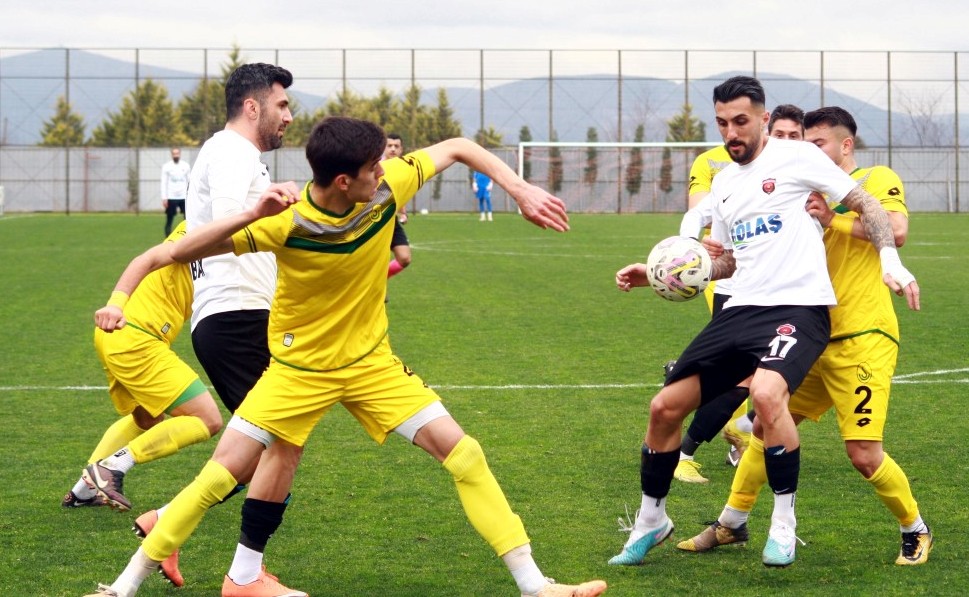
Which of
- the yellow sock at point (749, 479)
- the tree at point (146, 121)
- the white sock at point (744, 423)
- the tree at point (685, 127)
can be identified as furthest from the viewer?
the tree at point (685, 127)

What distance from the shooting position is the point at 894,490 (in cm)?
556

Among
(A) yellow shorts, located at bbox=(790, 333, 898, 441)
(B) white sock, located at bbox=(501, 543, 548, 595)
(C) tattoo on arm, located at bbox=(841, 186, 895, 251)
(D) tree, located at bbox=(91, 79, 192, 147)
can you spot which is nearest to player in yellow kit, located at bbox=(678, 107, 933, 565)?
(A) yellow shorts, located at bbox=(790, 333, 898, 441)

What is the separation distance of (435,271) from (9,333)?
849 centimetres

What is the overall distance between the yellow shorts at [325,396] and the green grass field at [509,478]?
0.82 m

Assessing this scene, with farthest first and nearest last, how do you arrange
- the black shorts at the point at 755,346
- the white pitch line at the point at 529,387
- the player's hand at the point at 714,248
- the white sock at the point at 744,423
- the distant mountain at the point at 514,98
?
the distant mountain at the point at 514,98
the white pitch line at the point at 529,387
the white sock at the point at 744,423
the player's hand at the point at 714,248
the black shorts at the point at 755,346

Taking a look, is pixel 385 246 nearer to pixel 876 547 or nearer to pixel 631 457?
pixel 876 547

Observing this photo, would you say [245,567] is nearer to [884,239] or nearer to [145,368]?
[145,368]

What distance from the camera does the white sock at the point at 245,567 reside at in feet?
16.5

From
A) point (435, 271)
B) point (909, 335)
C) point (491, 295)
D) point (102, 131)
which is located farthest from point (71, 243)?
point (102, 131)

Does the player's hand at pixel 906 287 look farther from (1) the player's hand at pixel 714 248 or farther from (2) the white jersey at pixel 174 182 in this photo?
(2) the white jersey at pixel 174 182

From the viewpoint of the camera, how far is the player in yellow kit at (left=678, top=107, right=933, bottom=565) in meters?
5.55

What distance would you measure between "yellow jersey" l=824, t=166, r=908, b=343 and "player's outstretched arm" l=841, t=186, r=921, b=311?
0.65 feet

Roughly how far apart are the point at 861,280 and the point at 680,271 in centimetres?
85

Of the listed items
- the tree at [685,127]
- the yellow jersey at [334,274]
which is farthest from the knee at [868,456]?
the tree at [685,127]
